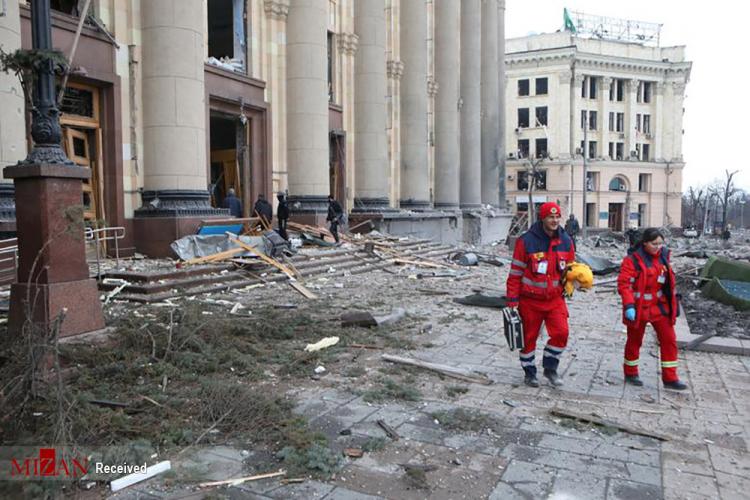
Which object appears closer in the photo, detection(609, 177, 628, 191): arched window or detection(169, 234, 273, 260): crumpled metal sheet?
detection(169, 234, 273, 260): crumpled metal sheet

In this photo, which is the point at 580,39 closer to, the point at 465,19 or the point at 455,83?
the point at 465,19

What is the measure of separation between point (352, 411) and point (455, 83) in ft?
88.3

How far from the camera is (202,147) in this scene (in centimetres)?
1494

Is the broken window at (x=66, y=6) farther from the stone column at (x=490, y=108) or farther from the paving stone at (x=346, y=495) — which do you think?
the stone column at (x=490, y=108)

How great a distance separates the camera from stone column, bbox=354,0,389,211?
77.0 feet

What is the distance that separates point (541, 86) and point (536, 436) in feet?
195

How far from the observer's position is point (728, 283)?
39.6 ft

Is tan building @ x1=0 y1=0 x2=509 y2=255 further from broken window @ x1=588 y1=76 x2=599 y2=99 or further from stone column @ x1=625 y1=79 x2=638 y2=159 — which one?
stone column @ x1=625 y1=79 x2=638 y2=159

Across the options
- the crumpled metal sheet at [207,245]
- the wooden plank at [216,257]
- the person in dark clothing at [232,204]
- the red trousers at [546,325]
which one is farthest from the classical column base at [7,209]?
the red trousers at [546,325]

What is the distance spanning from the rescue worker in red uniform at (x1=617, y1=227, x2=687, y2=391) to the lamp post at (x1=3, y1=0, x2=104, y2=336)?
567 centimetres

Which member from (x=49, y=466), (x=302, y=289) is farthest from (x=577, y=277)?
(x=302, y=289)

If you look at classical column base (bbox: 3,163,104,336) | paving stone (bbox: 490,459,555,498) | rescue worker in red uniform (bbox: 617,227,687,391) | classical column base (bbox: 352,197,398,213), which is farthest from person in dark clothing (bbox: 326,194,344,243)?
paving stone (bbox: 490,459,555,498)

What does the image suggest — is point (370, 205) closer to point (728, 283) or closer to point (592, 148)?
point (728, 283)

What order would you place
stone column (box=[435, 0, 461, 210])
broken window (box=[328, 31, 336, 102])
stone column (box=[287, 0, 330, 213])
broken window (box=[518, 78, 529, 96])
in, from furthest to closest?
broken window (box=[518, 78, 529, 96])
stone column (box=[435, 0, 461, 210])
broken window (box=[328, 31, 336, 102])
stone column (box=[287, 0, 330, 213])
